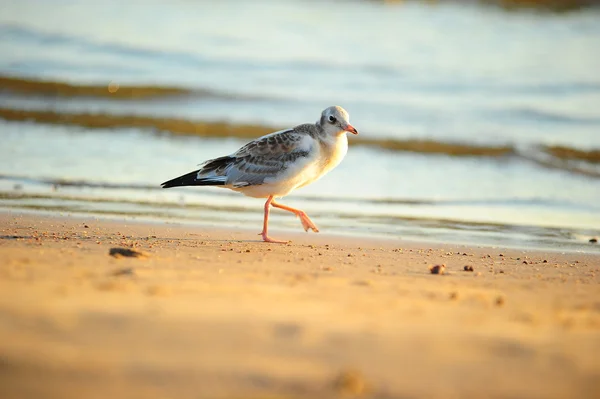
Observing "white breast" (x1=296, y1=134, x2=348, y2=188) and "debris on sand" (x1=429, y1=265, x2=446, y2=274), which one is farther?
"white breast" (x1=296, y1=134, x2=348, y2=188)

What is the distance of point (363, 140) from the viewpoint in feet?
44.5

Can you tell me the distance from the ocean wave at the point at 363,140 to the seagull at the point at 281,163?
5172mm

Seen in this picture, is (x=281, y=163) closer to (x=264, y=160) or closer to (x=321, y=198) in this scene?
(x=264, y=160)

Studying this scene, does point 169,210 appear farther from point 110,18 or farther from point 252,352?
point 110,18

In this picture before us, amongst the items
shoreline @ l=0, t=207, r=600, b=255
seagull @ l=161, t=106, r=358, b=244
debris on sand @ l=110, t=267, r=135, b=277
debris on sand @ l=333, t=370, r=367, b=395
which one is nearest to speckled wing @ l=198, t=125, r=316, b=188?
seagull @ l=161, t=106, r=358, b=244

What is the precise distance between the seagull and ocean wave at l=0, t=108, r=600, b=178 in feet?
17.0

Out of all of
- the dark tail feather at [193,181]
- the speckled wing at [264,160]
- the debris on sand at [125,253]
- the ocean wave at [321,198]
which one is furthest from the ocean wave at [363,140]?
the debris on sand at [125,253]


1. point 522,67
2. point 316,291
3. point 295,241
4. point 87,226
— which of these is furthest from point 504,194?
point 522,67

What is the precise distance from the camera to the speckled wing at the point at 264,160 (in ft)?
25.3

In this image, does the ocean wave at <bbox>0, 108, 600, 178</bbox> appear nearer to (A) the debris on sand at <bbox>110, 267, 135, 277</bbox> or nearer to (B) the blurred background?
(B) the blurred background

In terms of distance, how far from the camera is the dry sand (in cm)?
351

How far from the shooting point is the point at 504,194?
33.6 feet

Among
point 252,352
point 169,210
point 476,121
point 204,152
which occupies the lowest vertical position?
point 252,352

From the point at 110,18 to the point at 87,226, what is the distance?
1805 cm
